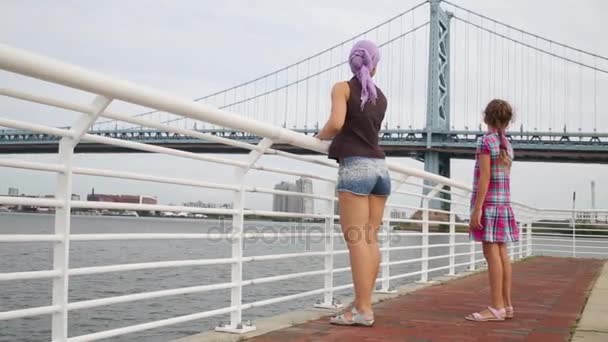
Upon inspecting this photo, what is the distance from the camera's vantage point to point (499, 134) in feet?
10.5

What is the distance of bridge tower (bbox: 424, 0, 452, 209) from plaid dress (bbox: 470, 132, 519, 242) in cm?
2982

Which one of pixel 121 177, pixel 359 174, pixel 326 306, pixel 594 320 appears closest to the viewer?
pixel 121 177

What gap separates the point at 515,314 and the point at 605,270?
3664mm

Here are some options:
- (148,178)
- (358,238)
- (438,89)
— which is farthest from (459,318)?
(438,89)

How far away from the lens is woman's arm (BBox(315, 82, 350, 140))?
8.62 feet

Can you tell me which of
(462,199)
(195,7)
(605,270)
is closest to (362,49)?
(462,199)

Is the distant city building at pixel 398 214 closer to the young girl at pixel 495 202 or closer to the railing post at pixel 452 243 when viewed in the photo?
the railing post at pixel 452 243

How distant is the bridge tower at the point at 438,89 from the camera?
110 feet

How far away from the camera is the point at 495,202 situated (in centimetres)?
321

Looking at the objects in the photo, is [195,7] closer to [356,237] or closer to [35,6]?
[35,6]

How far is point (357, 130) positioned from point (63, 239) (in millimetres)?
1261

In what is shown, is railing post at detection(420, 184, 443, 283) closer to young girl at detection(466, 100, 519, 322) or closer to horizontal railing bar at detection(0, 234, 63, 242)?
young girl at detection(466, 100, 519, 322)

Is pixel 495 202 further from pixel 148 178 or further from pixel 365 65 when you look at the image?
pixel 148 178

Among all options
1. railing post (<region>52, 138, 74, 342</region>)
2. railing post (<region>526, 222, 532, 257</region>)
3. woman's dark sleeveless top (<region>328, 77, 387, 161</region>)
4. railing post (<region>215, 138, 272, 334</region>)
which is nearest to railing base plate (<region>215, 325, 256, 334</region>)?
railing post (<region>215, 138, 272, 334</region>)
